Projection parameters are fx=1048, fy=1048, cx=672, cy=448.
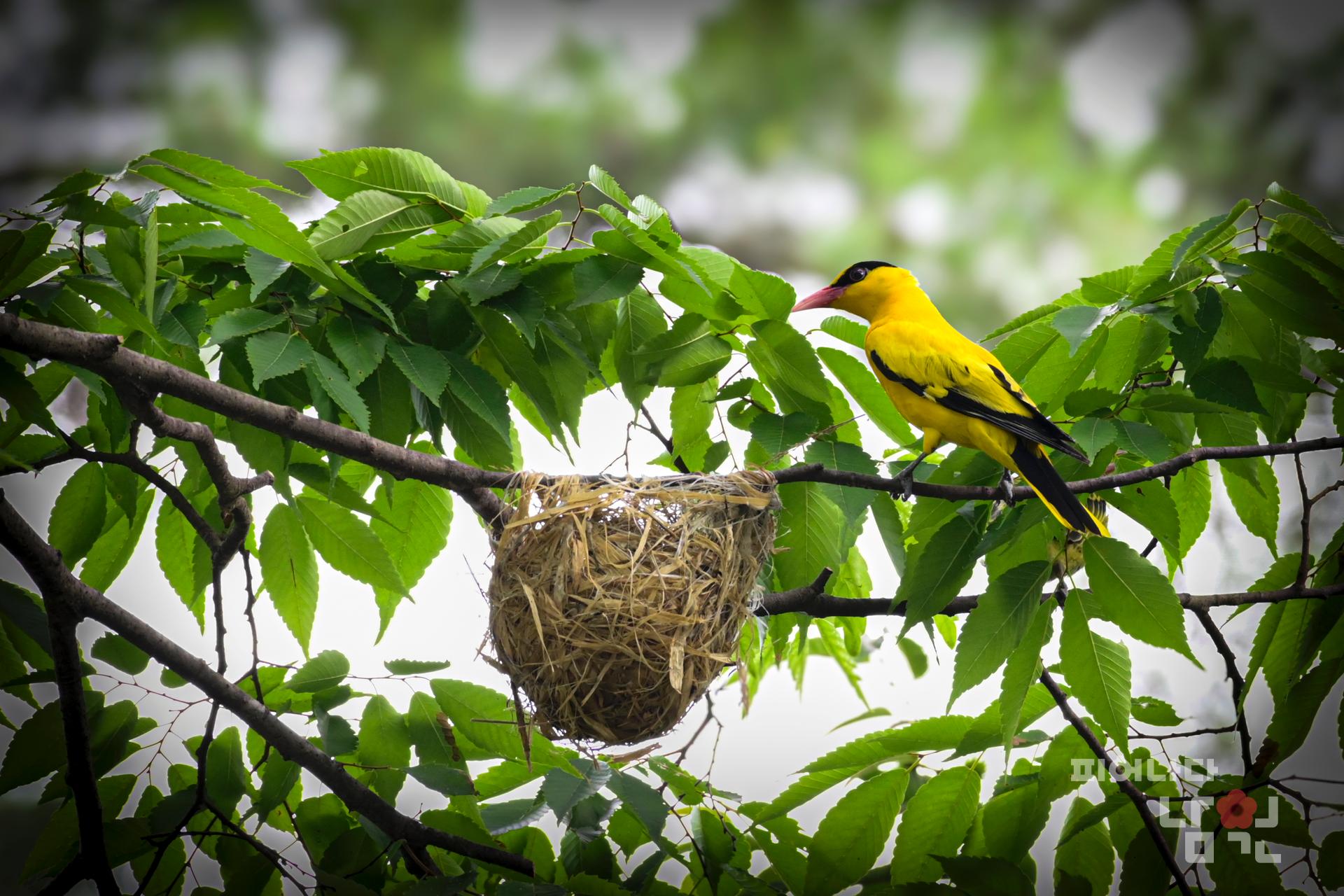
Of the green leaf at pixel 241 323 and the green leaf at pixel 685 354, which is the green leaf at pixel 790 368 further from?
the green leaf at pixel 241 323

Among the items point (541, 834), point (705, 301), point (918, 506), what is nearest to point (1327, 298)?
point (918, 506)

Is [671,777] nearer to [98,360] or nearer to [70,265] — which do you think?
[98,360]

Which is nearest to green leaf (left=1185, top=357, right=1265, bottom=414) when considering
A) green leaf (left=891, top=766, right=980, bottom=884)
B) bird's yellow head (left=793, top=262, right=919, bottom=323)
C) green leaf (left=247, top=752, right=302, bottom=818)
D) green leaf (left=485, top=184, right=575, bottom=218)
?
green leaf (left=891, top=766, right=980, bottom=884)

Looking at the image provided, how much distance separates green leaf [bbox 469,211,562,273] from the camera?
2246mm

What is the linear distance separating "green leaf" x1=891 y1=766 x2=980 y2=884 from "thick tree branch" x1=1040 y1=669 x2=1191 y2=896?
11.6 inches

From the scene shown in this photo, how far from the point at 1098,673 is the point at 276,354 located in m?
1.86

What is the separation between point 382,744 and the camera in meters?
2.84

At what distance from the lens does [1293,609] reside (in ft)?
8.55

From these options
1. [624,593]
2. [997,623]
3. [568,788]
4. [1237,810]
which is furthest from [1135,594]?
[568,788]

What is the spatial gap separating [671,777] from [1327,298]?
75.1 inches

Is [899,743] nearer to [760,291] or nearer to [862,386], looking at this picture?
[862,386]

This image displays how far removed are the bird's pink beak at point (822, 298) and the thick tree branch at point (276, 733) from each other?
2.49 m

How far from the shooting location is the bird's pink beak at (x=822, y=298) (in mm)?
4293

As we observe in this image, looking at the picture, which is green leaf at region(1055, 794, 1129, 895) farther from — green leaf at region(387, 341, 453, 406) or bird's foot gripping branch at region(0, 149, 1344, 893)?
green leaf at region(387, 341, 453, 406)
